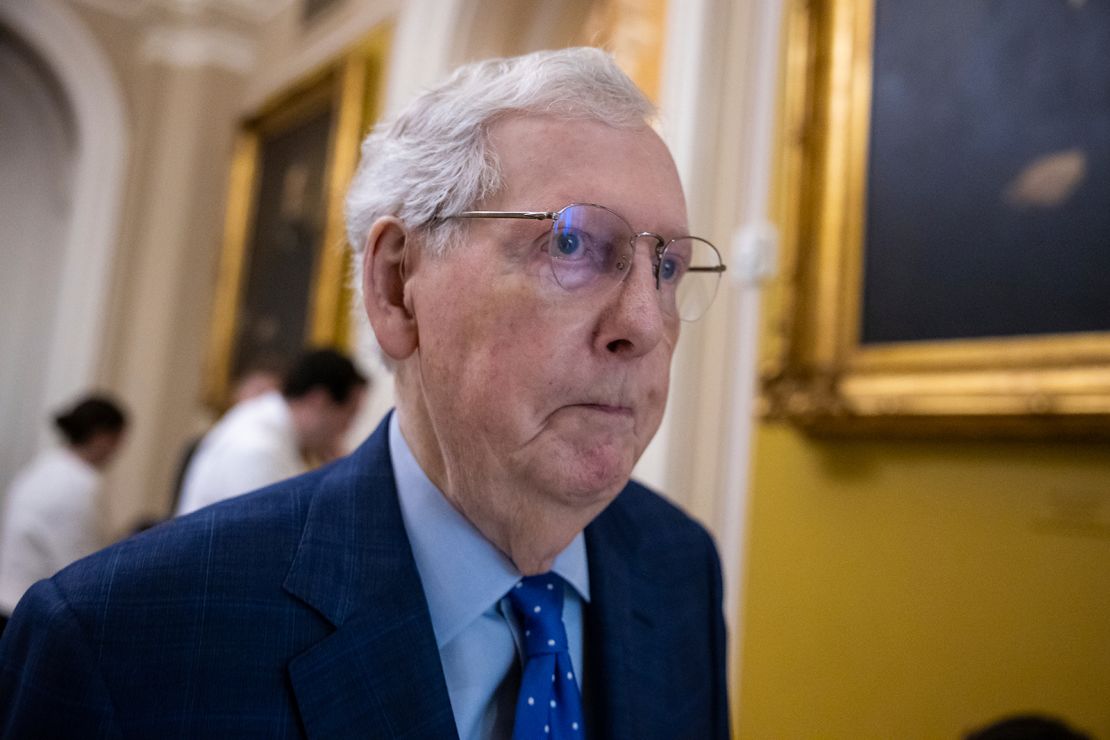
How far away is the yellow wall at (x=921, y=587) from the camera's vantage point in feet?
6.59

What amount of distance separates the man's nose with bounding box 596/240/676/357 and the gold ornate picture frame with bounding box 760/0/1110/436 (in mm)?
1338

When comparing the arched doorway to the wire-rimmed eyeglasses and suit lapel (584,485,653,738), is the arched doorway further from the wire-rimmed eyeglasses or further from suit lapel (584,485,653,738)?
the wire-rimmed eyeglasses

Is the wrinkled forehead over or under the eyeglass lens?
over

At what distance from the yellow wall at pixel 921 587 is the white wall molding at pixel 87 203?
6.82 m

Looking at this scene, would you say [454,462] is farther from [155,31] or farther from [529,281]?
[155,31]

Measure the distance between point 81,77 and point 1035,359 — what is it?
812 centimetres

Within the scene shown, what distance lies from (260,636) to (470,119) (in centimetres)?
71

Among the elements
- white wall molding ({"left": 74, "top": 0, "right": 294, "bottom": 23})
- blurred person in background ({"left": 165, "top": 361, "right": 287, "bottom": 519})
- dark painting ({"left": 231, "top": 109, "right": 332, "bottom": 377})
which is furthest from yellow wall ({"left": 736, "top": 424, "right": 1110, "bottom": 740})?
white wall molding ({"left": 74, "top": 0, "right": 294, "bottom": 23})

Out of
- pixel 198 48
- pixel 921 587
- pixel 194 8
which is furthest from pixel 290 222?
pixel 921 587

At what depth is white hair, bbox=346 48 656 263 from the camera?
118 centimetres

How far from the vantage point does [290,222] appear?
6.51 meters

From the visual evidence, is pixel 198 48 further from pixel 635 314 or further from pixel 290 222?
pixel 635 314

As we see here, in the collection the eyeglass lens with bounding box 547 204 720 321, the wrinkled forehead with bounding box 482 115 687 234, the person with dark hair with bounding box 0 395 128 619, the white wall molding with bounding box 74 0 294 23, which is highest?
the white wall molding with bounding box 74 0 294 23

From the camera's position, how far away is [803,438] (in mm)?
2740
